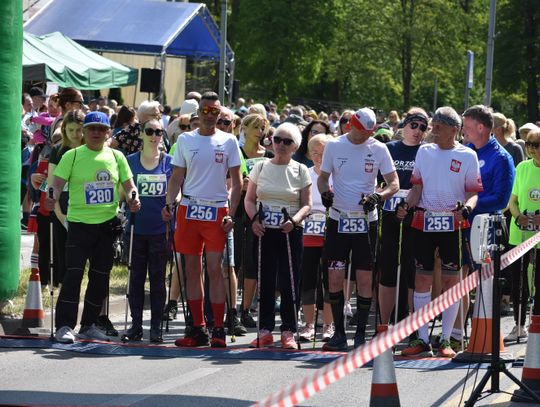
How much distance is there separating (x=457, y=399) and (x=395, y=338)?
229 centimetres

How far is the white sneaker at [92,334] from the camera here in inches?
441

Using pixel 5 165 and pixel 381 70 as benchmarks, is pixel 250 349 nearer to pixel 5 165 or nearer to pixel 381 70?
pixel 5 165

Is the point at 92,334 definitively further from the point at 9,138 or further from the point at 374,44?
the point at 374,44

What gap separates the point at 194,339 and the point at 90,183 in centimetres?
164

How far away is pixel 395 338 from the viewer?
6676mm

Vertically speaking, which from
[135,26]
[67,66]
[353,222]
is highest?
[135,26]

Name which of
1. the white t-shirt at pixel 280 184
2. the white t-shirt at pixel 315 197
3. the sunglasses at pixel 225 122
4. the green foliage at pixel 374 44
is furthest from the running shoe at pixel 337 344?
the green foliage at pixel 374 44

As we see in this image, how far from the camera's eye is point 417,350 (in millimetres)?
10836

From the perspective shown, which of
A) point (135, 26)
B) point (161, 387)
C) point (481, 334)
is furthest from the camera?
point (135, 26)

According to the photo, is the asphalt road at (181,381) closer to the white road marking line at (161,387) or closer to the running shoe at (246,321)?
the white road marking line at (161,387)

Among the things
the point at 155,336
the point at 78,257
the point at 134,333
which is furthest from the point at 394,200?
the point at 78,257

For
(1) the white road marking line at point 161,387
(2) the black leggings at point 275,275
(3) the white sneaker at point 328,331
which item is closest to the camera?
(1) the white road marking line at point 161,387

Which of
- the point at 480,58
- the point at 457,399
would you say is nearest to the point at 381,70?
the point at 480,58

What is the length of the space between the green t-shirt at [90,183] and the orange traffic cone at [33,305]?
753 mm
